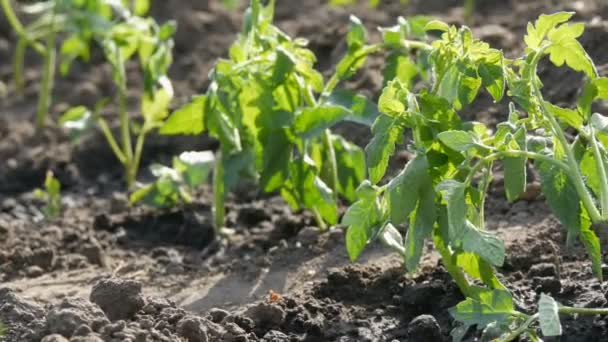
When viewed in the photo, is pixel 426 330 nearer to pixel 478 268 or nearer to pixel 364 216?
pixel 478 268

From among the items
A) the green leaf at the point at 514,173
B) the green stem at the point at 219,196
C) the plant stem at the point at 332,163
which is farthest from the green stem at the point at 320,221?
the green leaf at the point at 514,173

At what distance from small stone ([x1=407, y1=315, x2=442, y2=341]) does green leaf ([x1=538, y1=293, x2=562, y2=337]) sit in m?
0.54

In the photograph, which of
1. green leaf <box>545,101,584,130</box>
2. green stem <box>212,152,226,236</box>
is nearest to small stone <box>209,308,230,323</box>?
green stem <box>212,152,226,236</box>

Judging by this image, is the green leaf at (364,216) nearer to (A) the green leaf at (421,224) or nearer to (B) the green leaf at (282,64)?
(A) the green leaf at (421,224)

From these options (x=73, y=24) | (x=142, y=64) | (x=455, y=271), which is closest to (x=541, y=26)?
(x=455, y=271)

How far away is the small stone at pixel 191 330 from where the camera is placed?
3.36 meters

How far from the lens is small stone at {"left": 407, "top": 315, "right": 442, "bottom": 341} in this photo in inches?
133

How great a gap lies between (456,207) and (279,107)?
1145mm

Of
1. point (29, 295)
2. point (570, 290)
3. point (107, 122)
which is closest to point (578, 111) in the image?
point (570, 290)

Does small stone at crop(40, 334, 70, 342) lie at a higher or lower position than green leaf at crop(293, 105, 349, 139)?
lower

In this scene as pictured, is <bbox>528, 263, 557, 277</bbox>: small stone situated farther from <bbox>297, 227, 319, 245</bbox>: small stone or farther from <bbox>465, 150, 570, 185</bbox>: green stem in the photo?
<bbox>297, 227, 319, 245</bbox>: small stone

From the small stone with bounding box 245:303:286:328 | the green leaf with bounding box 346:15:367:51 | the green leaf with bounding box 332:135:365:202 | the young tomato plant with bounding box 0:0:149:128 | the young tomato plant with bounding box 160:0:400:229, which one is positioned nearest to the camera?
the small stone with bounding box 245:303:286:328

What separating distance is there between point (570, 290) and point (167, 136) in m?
2.87

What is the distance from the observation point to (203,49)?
6.81 metres
